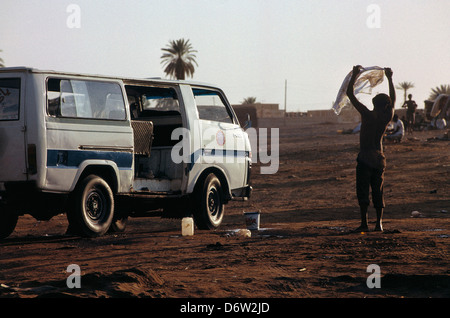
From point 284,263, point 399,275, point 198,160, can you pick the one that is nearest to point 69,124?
point 198,160

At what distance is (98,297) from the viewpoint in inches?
238

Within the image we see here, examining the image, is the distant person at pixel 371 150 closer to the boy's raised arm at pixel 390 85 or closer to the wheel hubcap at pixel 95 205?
the boy's raised arm at pixel 390 85

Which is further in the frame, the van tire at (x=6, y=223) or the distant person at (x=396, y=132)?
the distant person at (x=396, y=132)

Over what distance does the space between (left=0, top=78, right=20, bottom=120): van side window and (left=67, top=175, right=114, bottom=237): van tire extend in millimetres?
1341

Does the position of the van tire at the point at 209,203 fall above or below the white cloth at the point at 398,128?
below

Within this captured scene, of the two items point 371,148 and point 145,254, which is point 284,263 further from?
point 371,148

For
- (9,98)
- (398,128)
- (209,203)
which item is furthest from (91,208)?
(398,128)

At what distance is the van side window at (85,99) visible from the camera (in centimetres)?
967

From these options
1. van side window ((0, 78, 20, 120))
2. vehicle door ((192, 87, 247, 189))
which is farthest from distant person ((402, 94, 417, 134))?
van side window ((0, 78, 20, 120))

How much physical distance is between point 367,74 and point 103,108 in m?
4.47

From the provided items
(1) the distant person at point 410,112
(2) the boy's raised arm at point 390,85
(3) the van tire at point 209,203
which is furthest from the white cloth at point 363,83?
(1) the distant person at point 410,112

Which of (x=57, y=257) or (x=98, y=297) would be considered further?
(x=57, y=257)

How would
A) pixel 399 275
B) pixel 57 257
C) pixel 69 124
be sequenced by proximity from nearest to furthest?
pixel 399 275 → pixel 57 257 → pixel 69 124

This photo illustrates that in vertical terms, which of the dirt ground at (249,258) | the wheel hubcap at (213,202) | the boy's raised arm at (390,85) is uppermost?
the boy's raised arm at (390,85)
